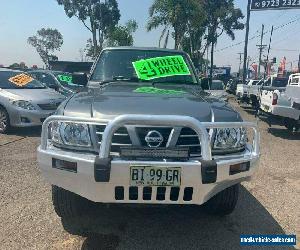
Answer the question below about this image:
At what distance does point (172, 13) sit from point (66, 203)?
24.4 metres

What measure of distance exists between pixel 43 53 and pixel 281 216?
7841 cm

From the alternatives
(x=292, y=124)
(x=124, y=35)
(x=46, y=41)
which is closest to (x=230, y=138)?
(x=292, y=124)

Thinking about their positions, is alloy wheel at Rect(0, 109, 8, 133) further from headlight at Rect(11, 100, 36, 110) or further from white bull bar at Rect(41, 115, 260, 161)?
white bull bar at Rect(41, 115, 260, 161)

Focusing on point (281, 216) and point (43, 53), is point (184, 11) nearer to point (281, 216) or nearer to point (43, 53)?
point (281, 216)

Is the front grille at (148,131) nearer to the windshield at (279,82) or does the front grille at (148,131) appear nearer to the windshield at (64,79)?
the windshield at (64,79)

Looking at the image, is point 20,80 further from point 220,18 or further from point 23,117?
point 220,18

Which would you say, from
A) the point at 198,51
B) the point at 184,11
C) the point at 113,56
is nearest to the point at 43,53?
the point at 198,51

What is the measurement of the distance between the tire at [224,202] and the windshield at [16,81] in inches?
270

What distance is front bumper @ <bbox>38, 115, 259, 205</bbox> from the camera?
107 inches

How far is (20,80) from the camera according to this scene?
942 cm

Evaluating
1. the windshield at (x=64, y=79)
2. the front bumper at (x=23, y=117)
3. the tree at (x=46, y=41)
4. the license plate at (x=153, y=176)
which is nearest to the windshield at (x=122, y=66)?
the license plate at (x=153, y=176)

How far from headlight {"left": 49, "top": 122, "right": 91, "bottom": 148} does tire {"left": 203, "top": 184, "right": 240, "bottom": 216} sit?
1.52 meters

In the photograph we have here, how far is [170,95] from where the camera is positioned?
11.8ft

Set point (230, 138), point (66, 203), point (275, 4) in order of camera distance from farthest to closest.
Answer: point (275, 4) < point (66, 203) < point (230, 138)
